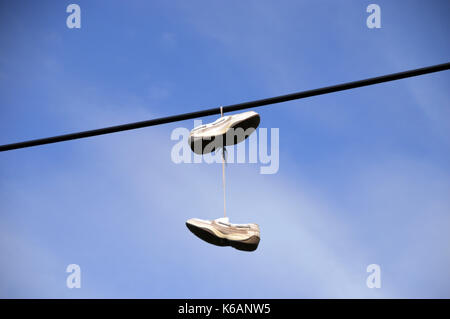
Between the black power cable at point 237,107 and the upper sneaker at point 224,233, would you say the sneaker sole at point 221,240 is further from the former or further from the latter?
the black power cable at point 237,107

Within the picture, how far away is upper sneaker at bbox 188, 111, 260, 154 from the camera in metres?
4.55

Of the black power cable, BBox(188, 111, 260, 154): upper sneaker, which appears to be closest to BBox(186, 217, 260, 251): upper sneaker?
BBox(188, 111, 260, 154): upper sneaker

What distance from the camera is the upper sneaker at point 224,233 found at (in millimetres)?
4410

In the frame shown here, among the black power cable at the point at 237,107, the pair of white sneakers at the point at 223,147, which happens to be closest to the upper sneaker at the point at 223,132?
the pair of white sneakers at the point at 223,147

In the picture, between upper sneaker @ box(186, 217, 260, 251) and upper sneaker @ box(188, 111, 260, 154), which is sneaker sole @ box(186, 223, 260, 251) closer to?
upper sneaker @ box(186, 217, 260, 251)

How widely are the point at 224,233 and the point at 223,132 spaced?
2.86ft
